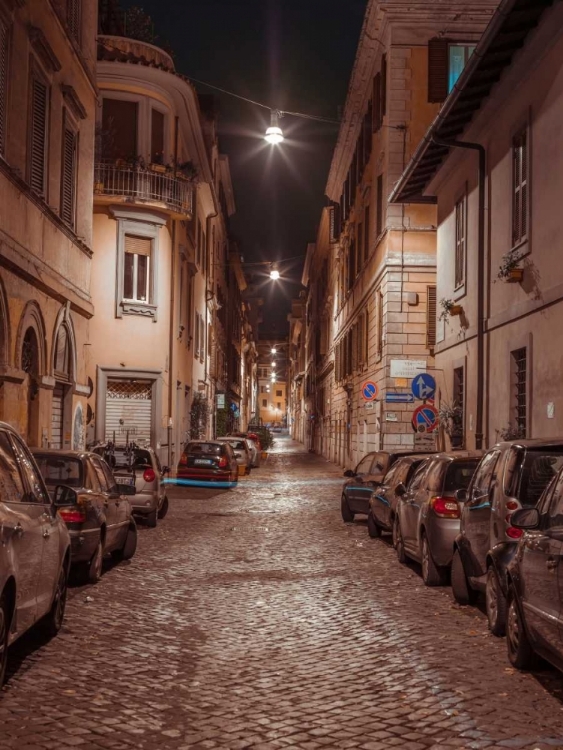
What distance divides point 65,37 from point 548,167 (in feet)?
33.4

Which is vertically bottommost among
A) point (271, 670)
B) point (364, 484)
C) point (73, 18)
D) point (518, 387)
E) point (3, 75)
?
point (271, 670)

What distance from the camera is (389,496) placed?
1609 cm

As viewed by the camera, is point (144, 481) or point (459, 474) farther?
point (144, 481)

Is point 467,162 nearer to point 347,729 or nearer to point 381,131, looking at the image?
point 381,131

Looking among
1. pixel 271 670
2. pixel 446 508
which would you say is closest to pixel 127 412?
pixel 446 508

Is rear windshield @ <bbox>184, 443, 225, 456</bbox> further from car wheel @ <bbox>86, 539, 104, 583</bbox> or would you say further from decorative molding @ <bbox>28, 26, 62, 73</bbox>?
car wheel @ <bbox>86, 539, 104, 583</bbox>

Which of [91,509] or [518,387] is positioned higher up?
[518,387]

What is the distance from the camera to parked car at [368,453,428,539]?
15.3 metres

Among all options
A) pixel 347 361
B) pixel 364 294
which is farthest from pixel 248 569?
pixel 347 361

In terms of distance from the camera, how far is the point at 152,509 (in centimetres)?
1877

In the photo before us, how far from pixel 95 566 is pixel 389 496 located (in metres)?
5.98

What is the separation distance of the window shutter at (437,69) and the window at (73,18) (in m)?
11.1

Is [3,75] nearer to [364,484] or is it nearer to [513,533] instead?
[364,484]

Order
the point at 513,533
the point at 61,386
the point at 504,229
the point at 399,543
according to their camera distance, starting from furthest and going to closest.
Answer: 1. the point at 61,386
2. the point at 504,229
3. the point at 399,543
4. the point at 513,533
